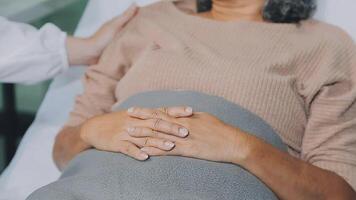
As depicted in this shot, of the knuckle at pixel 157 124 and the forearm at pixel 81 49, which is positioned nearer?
the knuckle at pixel 157 124

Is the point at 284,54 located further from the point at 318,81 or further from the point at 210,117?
the point at 210,117

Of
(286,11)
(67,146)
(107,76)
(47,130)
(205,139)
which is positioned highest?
(286,11)

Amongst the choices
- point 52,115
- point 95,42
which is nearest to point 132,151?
Answer: point 95,42

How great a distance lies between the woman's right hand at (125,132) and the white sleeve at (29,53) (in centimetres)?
38

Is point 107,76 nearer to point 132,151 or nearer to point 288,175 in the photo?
point 132,151

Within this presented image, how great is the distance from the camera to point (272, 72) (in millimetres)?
1259

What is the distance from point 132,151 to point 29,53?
60 centimetres

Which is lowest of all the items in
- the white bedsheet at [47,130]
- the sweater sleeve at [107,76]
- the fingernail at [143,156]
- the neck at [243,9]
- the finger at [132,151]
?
the white bedsheet at [47,130]

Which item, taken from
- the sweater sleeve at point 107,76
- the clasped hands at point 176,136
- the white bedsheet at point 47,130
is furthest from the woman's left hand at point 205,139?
the white bedsheet at point 47,130

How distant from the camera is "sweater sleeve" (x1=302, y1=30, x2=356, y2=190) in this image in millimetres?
1183

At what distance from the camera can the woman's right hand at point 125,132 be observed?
106cm

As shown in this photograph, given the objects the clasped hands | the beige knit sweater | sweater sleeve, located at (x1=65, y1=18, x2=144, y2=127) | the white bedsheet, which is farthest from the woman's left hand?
the white bedsheet

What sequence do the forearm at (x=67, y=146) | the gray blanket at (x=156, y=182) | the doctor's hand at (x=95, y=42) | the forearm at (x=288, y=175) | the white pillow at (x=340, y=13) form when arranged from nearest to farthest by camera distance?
the gray blanket at (x=156, y=182)
the forearm at (x=288, y=175)
the forearm at (x=67, y=146)
the white pillow at (x=340, y=13)
the doctor's hand at (x=95, y=42)

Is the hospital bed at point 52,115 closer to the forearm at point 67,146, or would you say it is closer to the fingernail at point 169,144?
the forearm at point 67,146
